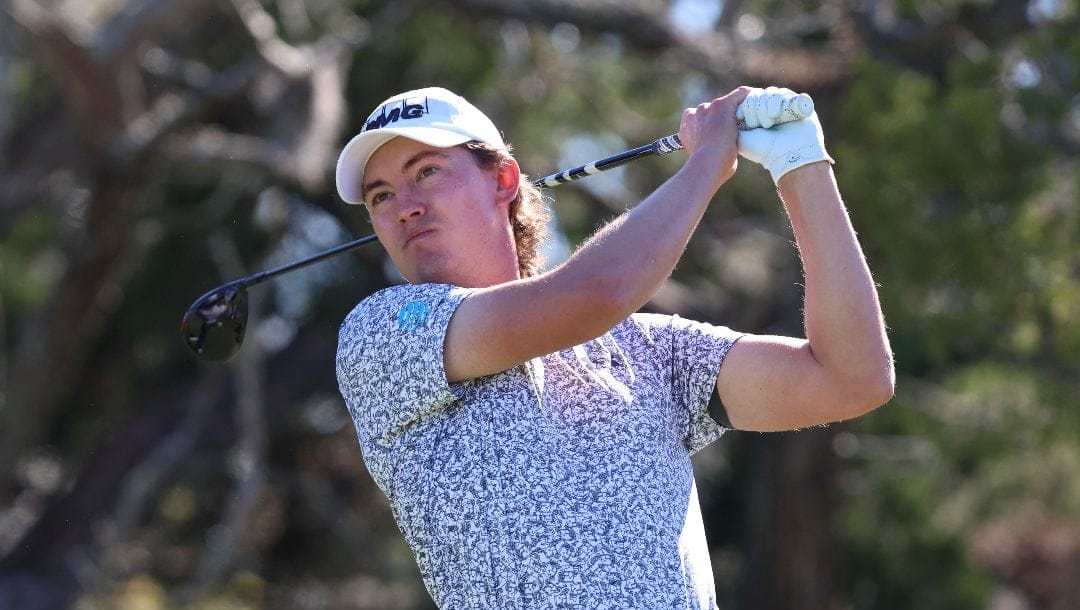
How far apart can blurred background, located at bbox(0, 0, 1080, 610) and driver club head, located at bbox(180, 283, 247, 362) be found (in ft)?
11.9

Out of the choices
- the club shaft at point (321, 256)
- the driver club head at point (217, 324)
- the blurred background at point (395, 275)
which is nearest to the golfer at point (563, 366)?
the club shaft at point (321, 256)

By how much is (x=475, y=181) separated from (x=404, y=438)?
1.26ft

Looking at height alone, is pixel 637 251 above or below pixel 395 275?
below

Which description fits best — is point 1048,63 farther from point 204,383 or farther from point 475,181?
point 204,383

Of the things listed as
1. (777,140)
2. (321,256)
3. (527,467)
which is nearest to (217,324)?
(321,256)

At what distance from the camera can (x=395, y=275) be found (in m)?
8.73

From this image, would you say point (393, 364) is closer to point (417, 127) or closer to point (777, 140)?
point (417, 127)

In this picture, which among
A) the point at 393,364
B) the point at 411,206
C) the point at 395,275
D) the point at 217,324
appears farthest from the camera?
the point at 395,275

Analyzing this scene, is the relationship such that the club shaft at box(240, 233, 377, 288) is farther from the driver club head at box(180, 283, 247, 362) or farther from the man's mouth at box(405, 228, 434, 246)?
the man's mouth at box(405, 228, 434, 246)

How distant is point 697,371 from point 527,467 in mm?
361

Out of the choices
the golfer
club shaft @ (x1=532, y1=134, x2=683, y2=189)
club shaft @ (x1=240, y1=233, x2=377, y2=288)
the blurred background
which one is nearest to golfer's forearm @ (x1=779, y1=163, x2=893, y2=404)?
the golfer

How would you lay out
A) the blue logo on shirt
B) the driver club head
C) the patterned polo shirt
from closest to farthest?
1. the patterned polo shirt
2. the blue logo on shirt
3. the driver club head

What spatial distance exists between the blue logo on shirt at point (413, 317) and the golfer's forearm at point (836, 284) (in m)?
0.48

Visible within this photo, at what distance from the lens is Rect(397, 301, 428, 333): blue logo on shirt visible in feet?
6.33
